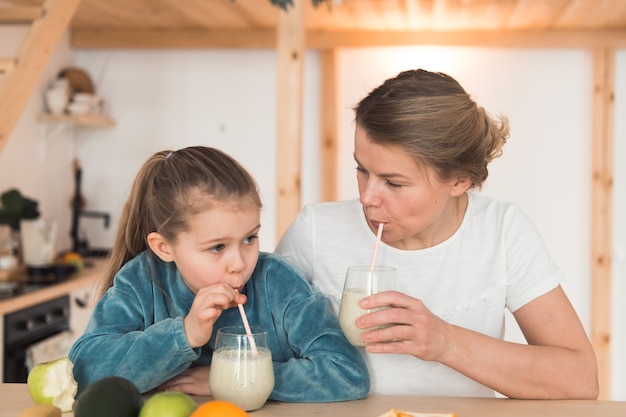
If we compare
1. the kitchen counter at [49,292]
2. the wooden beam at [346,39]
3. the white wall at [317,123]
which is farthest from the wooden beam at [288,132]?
the wooden beam at [346,39]

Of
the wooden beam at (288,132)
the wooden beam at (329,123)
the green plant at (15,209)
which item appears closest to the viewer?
the wooden beam at (288,132)

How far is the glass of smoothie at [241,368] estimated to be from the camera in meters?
1.31

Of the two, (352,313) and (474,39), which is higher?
(474,39)

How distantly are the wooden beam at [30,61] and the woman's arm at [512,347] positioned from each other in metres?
2.06

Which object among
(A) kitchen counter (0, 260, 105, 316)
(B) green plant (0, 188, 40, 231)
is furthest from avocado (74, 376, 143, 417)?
(B) green plant (0, 188, 40, 231)

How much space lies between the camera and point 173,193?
1590mm

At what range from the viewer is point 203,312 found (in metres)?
1.38

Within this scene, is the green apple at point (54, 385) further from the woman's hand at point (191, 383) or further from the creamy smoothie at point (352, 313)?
the creamy smoothie at point (352, 313)

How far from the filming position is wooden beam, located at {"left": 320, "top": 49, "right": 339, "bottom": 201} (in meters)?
5.45

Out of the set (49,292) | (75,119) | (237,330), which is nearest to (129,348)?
(237,330)

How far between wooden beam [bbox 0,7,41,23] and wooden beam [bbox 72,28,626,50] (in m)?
2.19

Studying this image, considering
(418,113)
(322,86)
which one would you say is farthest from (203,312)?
(322,86)

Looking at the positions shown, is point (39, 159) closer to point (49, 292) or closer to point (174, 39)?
point (174, 39)

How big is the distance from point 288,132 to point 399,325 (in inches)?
91.8
